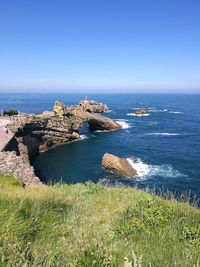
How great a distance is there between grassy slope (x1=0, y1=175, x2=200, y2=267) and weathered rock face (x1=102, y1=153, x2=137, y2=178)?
3301 centimetres


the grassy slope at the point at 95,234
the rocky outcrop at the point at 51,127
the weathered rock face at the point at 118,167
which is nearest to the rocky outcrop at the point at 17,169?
the weathered rock face at the point at 118,167

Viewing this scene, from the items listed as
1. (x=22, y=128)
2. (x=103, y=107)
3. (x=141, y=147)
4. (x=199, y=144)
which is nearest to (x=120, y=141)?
(x=141, y=147)

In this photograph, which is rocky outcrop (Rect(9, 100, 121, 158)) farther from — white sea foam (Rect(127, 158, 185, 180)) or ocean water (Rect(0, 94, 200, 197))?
white sea foam (Rect(127, 158, 185, 180))

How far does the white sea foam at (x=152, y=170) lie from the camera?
43.9 meters

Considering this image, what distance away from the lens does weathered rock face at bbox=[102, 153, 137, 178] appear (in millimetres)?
44572

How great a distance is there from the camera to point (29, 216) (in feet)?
24.6

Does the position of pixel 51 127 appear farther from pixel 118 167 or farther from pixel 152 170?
pixel 152 170

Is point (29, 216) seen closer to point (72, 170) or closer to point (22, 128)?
point (72, 170)

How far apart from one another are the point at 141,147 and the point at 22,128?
2175 cm

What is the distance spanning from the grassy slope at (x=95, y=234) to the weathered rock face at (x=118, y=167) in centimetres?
3301

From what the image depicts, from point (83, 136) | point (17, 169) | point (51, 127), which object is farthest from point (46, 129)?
point (17, 169)

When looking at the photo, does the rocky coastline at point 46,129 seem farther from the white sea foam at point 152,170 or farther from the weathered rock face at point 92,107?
the weathered rock face at point 92,107

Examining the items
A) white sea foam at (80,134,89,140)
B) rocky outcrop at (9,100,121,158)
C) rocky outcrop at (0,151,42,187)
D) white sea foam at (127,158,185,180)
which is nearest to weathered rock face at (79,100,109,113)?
rocky outcrop at (9,100,121,158)

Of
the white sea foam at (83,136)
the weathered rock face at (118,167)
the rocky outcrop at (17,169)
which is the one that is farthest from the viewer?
the white sea foam at (83,136)
